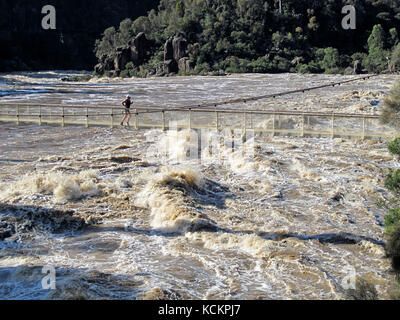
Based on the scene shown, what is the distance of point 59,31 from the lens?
6083 inches

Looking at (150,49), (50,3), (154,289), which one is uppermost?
(50,3)

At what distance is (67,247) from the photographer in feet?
43.9

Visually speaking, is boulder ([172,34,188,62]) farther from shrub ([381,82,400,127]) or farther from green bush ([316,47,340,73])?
shrub ([381,82,400,127])

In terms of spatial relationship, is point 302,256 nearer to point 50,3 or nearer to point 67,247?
point 67,247

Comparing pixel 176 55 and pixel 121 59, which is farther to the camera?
pixel 121 59

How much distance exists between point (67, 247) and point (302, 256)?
211 inches

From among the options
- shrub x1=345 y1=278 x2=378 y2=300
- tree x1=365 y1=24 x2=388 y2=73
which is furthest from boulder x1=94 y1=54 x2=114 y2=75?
shrub x1=345 y1=278 x2=378 y2=300

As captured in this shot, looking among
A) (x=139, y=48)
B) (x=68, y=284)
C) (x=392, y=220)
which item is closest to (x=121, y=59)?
(x=139, y=48)

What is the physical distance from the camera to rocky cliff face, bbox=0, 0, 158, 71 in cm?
13725

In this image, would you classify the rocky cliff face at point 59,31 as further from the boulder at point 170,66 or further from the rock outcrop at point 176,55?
the boulder at point 170,66

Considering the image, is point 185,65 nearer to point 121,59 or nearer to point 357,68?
point 121,59

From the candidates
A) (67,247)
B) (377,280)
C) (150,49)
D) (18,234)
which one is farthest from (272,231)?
(150,49)

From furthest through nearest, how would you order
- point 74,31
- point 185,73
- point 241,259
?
point 74,31, point 185,73, point 241,259

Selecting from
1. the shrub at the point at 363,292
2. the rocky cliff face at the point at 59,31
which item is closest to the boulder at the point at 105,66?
the rocky cliff face at the point at 59,31
